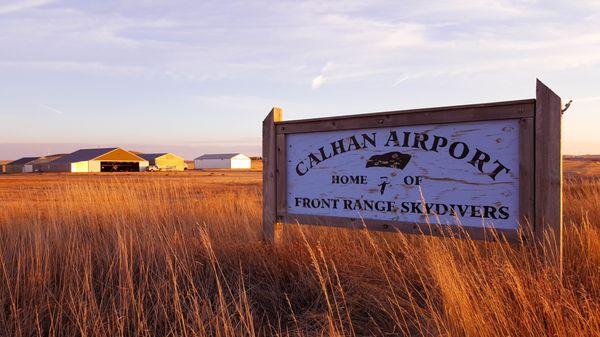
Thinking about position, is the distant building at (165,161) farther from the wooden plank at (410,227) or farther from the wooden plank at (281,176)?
the wooden plank at (410,227)

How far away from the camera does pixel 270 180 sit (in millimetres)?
6105

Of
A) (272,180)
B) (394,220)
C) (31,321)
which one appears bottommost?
(31,321)

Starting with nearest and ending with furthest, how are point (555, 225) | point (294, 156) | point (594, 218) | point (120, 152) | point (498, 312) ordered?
point (498, 312)
point (555, 225)
point (294, 156)
point (594, 218)
point (120, 152)

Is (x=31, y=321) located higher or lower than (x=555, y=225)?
lower

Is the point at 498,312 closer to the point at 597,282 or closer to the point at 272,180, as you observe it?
the point at 597,282

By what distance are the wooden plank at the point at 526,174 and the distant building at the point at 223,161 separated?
84.6 metres

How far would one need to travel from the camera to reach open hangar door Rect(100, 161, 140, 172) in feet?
219

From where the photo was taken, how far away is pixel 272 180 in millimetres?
6086

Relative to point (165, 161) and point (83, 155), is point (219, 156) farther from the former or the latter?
point (83, 155)

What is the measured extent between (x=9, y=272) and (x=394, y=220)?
3.76 meters

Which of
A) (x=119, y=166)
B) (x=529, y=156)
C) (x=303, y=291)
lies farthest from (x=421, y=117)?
(x=119, y=166)

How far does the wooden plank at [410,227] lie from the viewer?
4.38 meters

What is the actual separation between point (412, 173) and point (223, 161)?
85.1 m

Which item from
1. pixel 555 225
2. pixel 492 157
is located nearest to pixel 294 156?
pixel 492 157
